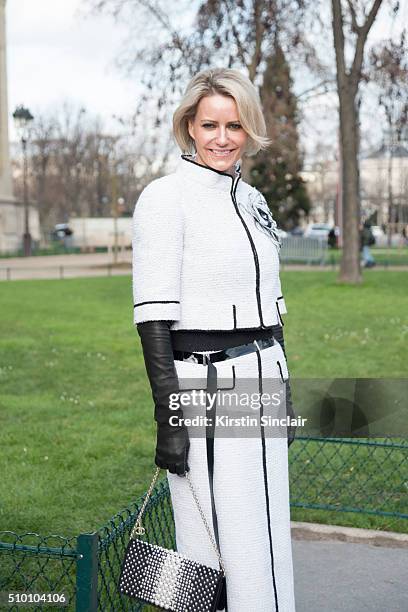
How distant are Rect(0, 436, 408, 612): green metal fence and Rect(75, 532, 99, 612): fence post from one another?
244 millimetres

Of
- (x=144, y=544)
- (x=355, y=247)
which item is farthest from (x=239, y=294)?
(x=355, y=247)

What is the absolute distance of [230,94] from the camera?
2.63m

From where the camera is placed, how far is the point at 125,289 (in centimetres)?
2086

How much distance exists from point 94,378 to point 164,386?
23.5ft

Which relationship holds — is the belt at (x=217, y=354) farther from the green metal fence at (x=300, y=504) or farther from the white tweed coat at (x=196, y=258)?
the green metal fence at (x=300, y=504)

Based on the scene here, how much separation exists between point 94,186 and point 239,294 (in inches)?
2749

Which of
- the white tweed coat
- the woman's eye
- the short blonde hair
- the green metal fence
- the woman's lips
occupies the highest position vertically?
the short blonde hair

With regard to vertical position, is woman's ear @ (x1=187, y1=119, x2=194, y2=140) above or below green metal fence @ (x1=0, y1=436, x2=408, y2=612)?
above

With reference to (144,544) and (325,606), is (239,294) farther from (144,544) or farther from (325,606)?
(325,606)

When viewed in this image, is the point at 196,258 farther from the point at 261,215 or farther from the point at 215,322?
the point at 261,215

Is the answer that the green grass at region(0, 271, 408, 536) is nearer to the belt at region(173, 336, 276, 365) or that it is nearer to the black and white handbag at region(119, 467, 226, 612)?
the black and white handbag at region(119, 467, 226, 612)

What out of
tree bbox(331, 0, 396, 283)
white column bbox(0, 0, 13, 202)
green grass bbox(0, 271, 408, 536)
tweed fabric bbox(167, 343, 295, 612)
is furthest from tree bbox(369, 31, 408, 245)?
white column bbox(0, 0, 13, 202)

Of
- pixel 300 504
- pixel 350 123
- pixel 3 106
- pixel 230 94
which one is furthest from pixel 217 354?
pixel 3 106

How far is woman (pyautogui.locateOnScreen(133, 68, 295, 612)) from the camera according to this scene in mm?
2551
